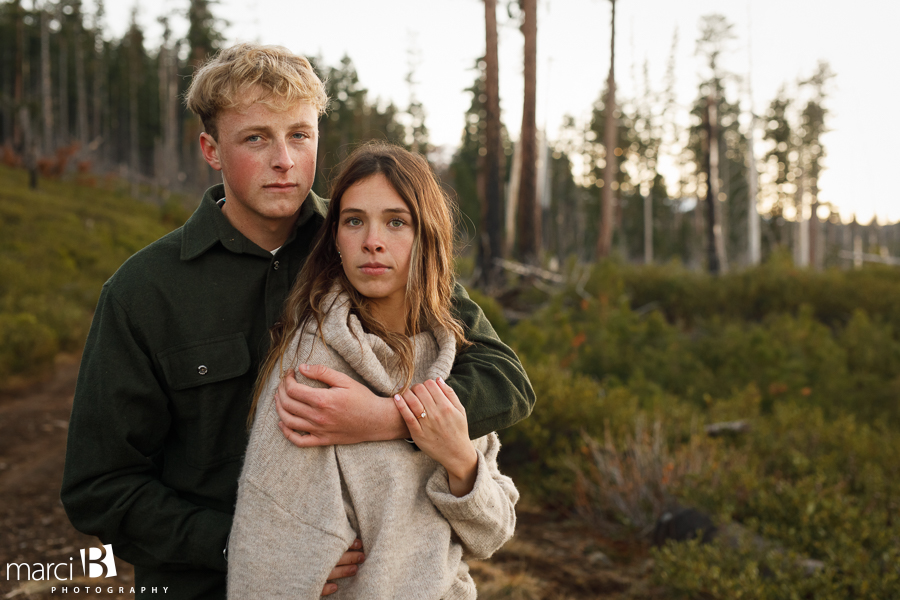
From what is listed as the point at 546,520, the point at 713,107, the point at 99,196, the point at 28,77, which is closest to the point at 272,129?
the point at 546,520

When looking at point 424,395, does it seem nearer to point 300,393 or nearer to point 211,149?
point 300,393

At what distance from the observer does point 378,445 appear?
1.72 meters

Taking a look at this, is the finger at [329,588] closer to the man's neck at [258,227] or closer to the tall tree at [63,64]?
the man's neck at [258,227]

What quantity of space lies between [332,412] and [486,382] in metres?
0.51

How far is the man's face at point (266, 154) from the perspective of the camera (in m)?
1.84

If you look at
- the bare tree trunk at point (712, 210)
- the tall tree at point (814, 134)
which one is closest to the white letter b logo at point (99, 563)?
the bare tree trunk at point (712, 210)

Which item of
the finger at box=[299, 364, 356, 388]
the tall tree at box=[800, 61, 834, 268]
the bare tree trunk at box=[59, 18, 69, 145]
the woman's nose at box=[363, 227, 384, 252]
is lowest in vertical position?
the finger at box=[299, 364, 356, 388]

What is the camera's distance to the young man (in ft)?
5.51

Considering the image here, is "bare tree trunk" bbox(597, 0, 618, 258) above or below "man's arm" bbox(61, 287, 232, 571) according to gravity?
above

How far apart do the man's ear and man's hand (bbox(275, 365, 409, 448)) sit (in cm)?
73

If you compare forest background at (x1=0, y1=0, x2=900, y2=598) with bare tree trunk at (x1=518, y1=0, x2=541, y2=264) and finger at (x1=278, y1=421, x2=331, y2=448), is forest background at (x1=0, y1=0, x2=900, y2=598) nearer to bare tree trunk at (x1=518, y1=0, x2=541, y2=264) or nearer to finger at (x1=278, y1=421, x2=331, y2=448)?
bare tree trunk at (x1=518, y1=0, x2=541, y2=264)

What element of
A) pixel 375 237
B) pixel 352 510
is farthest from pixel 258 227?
pixel 352 510

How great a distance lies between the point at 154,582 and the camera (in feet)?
5.99

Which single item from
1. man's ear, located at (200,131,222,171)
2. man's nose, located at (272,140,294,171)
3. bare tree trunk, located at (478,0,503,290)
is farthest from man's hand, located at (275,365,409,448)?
bare tree trunk, located at (478,0,503,290)
